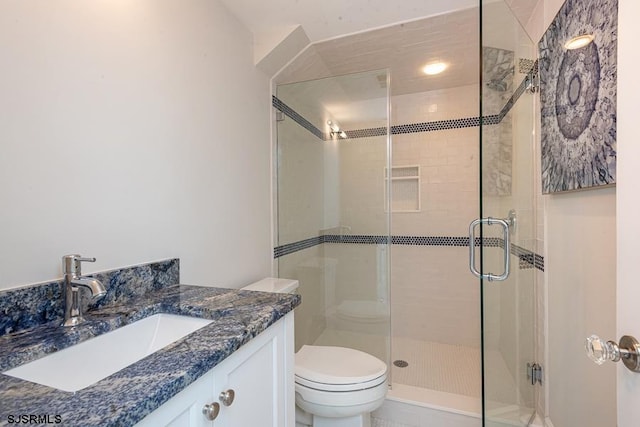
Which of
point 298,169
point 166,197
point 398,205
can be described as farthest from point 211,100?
point 398,205

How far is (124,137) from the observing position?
1.09 metres

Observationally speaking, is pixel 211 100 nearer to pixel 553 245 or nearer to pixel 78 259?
pixel 78 259

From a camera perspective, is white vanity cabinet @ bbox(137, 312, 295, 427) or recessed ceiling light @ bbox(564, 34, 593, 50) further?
recessed ceiling light @ bbox(564, 34, 593, 50)

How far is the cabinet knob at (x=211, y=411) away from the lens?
68cm

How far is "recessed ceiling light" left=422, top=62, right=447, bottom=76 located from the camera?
2.33 m

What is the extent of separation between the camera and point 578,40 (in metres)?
1.12

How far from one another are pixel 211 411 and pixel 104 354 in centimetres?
38

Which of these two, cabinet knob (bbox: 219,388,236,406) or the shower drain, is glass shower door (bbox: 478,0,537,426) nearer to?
the shower drain

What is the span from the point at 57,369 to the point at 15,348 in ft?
0.32

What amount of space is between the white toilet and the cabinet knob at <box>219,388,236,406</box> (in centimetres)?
81

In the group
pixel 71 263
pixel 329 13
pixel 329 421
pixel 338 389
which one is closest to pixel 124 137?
pixel 71 263

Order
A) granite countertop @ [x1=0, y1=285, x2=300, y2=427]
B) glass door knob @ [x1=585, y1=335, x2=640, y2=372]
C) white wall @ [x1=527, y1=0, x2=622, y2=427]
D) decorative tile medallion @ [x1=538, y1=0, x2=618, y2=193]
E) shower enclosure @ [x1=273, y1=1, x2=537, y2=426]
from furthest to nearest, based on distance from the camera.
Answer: shower enclosure @ [x1=273, y1=1, x2=537, y2=426] < white wall @ [x1=527, y1=0, x2=622, y2=427] < decorative tile medallion @ [x1=538, y1=0, x2=618, y2=193] < glass door knob @ [x1=585, y1=335, x2=640, y2=372] < granite countertop @ [x1=0, y1=285, x2=300, y2=427]

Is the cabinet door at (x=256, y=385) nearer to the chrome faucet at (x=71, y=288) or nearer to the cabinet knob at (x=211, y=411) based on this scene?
the cabinet knob at (x=211, y=411)

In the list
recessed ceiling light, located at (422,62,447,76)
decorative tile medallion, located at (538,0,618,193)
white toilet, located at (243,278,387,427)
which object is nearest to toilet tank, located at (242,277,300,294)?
white toilet, located at (243,278,387,427)
